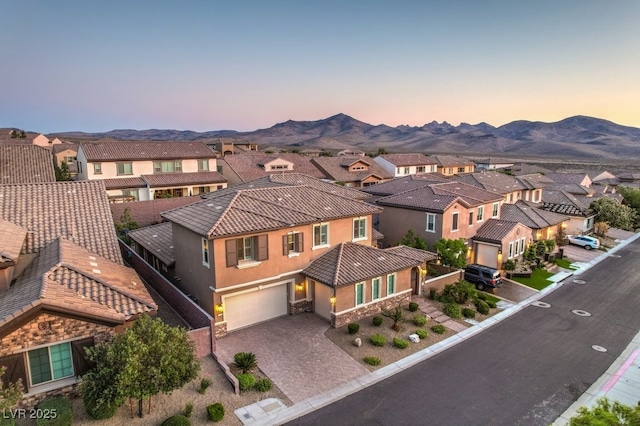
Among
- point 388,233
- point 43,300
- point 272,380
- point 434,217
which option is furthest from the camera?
point 388,233

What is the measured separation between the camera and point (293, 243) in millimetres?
23547

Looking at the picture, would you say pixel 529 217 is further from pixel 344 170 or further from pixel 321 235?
pixel 344 170

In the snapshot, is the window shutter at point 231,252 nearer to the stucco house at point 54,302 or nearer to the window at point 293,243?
the window at point 293,243

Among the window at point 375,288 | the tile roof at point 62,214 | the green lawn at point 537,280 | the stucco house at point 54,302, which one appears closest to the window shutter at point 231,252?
the stucco house at point 54,302

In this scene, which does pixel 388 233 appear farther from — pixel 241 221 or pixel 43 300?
pixel 43 300

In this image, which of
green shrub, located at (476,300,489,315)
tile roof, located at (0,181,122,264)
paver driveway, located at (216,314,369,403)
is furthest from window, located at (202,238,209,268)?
green shrub, located at (476,300,489,315)

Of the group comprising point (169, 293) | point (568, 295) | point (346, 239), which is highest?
point (346, 239)

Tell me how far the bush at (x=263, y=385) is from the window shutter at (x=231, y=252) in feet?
21.0

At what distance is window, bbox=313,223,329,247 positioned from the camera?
24.7 metres

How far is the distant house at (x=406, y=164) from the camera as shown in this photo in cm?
7475

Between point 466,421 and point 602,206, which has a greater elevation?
point 602,206

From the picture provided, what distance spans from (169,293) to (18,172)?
89.3ft

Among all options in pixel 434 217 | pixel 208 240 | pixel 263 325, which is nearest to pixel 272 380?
pixel 263 325

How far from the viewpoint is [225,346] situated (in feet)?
66.7
